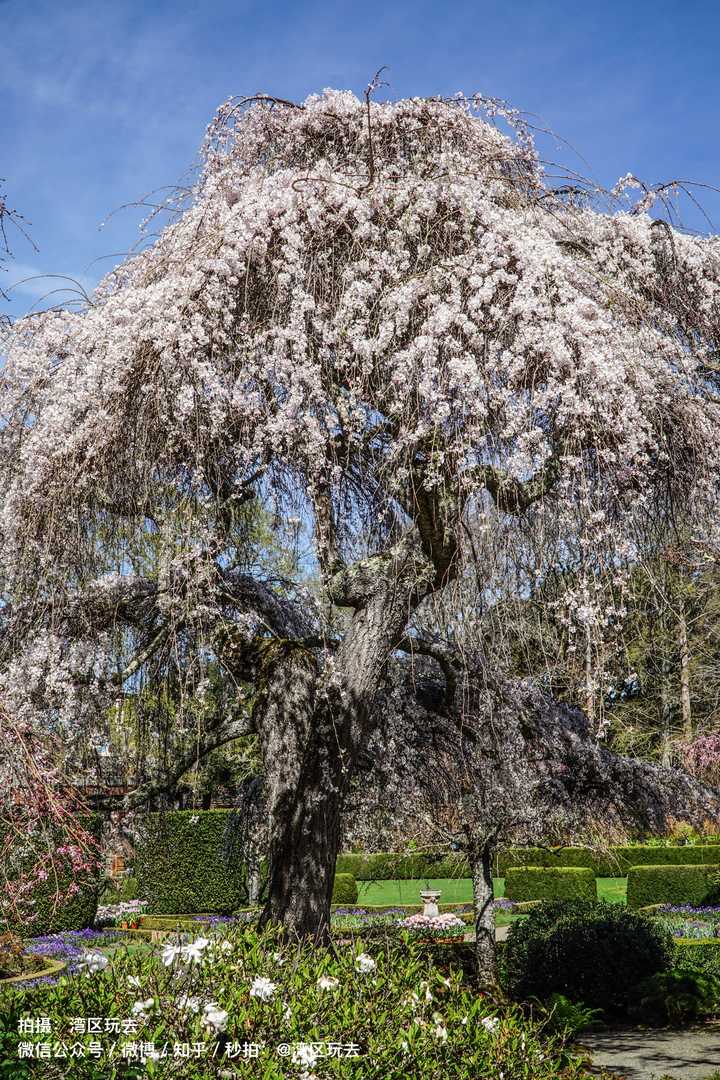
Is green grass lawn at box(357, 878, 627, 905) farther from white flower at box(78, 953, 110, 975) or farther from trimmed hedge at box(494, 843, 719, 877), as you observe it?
white flower at box(78, 953, 110, 975)

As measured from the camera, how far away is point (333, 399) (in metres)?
5.52

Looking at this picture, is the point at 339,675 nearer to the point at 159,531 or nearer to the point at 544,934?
the point at 159,531

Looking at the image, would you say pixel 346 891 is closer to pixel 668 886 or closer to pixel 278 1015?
pixel 668 886

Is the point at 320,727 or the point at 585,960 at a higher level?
the point at 320,727

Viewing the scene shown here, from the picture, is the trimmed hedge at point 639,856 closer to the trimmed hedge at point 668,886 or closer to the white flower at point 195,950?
the trimmed hedge at point 668,886

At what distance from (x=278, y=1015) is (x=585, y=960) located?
731 cm

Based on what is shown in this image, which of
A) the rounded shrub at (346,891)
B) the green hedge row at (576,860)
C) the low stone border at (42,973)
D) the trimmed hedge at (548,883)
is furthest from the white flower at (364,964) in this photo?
the rounded shrub at (346,891)

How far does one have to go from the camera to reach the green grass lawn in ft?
72.5

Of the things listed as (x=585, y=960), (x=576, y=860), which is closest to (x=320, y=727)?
(x=585, y=960)

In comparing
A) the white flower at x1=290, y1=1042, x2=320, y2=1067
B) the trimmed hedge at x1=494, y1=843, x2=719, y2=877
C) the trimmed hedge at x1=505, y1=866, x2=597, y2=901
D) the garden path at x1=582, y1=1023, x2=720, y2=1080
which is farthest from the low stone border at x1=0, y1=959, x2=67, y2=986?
the trimmed hedge at x1=494, y1=843, x2=719, y2=877

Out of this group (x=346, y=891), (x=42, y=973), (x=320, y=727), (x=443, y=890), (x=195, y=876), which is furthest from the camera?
(x=443, y=890)

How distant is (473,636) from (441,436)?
1.41m

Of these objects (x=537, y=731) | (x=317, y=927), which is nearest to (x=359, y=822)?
(x=537, y=731)

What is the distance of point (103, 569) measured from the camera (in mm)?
5891
